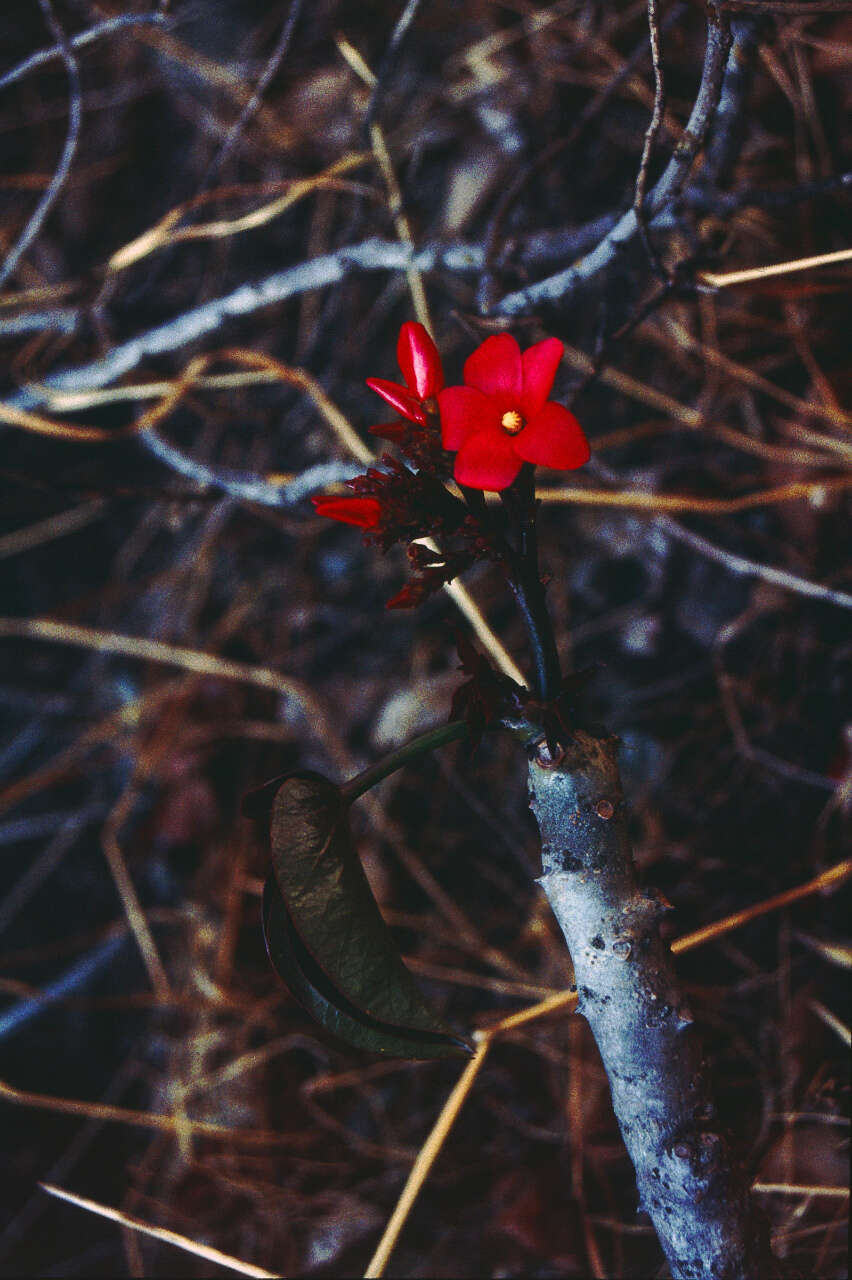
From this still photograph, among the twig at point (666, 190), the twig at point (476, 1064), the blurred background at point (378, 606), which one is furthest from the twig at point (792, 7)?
the twig at point (476, 1064)

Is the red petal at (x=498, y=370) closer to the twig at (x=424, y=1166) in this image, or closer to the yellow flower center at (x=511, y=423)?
the yellow flower center at (x=511, y=423)

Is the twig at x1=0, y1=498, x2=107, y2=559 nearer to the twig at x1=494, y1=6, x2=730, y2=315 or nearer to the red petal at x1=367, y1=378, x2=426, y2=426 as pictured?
the twig at x1=494, y1=6, x2=730, y2=315

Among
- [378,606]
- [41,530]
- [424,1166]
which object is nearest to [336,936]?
[424,1166]

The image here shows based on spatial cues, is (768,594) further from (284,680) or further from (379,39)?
(379,39)

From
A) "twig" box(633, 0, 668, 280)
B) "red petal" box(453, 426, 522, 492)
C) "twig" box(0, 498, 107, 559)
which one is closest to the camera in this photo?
"red petal" box(453, 426, 522, 492)

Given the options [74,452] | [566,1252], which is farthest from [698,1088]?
[74,452]

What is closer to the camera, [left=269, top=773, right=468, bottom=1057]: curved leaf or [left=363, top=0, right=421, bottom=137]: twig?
[left=269, top=773, right=468, bottom=1057]: curved leaf

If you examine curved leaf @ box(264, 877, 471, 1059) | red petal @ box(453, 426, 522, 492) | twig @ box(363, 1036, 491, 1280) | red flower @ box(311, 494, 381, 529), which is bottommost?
twig @ box(363, 1036, 491, 1280)

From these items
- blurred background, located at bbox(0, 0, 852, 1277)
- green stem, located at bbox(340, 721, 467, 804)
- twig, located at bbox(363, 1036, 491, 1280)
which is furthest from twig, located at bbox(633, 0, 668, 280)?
twig, located at bbox(363, 1036, 491, 1280)
